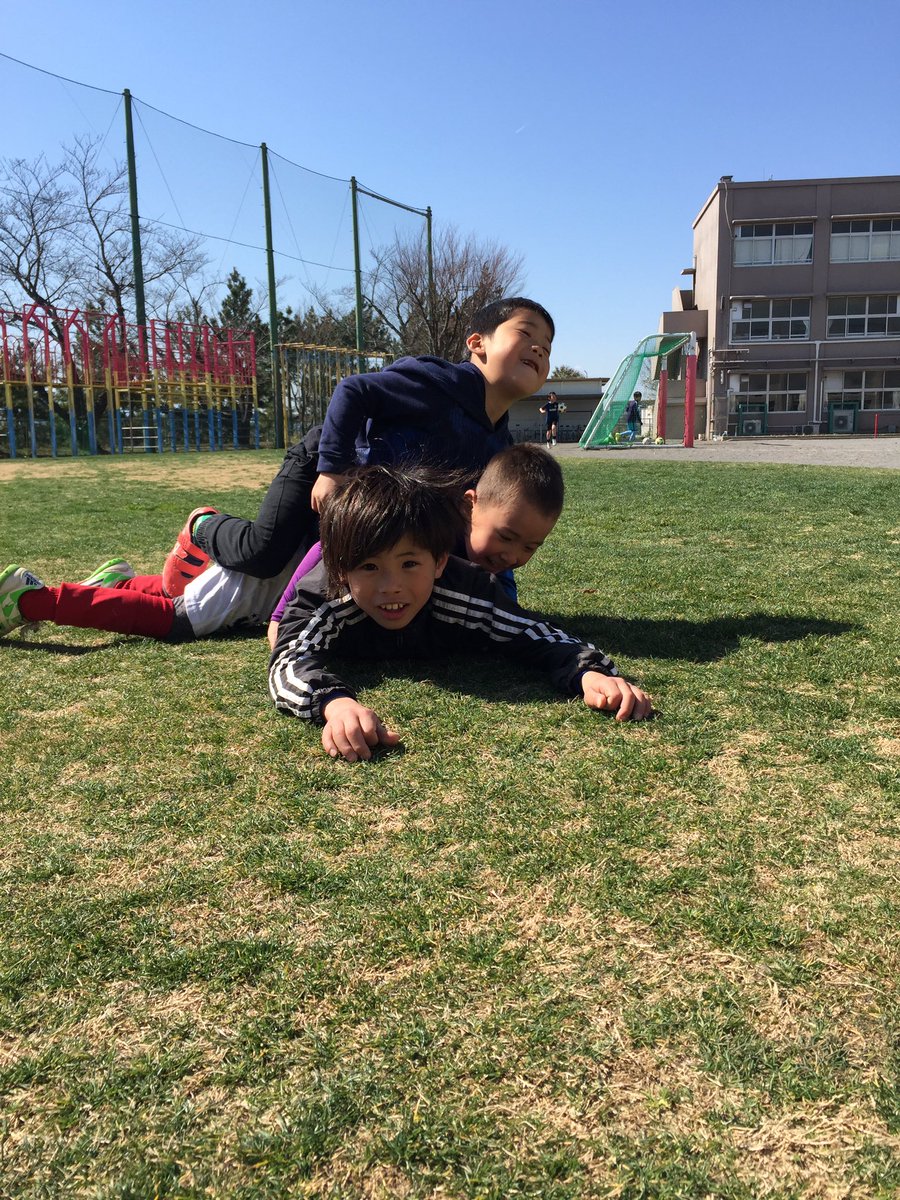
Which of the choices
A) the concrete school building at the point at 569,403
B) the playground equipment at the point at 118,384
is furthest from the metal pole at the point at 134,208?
the concrete school building at the point at 569,403

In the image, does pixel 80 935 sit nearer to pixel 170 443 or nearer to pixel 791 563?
pixel 791 563

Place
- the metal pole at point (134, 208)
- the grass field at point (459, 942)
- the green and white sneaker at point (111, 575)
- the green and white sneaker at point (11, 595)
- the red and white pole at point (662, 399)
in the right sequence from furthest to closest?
the red and white pole at point (662, 399), the metal pole at point (134, 208), the green and white sneaker at point (111, 575), the green and white sneaker at point (11, 595), the grass field at point (459, 942)

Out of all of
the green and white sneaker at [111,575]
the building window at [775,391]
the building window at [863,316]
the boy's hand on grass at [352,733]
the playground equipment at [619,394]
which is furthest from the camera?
the building window at [775,391]

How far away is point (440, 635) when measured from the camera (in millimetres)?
2953

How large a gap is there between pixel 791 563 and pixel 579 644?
2431 millimetres

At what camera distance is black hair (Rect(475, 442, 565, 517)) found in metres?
2.87

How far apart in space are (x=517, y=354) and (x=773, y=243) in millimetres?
39674

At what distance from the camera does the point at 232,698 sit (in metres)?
2.65

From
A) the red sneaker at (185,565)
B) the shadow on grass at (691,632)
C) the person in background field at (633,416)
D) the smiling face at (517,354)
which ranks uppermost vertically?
the person in background field at (633,416)

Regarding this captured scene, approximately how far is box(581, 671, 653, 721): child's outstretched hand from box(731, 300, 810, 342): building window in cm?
3913

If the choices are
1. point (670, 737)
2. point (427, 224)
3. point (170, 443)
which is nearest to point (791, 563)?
point (670, 737)

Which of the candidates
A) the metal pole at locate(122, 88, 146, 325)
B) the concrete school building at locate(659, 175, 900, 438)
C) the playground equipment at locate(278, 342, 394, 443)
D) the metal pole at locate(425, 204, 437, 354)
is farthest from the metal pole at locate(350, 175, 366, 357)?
the concrete school building at locate(659, 175, 900, 438)

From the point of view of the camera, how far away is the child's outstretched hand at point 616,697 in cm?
233

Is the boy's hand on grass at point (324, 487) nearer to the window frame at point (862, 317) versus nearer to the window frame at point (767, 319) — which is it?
the window frame at point (767, 319)
